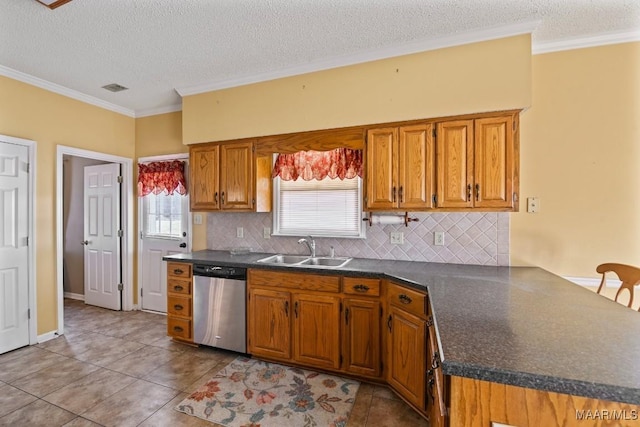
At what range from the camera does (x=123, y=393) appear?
2336 mm

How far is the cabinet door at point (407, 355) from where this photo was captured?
1.98 metres

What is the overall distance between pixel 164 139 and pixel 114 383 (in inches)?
115

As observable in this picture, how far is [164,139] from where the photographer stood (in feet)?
13.5

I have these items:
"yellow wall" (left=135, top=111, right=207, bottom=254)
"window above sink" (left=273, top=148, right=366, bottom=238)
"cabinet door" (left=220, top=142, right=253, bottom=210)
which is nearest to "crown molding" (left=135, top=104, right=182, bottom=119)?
"yellow wall" (left=135, top=111, right=207, bottom=254)

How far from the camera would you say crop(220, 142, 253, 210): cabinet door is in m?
3.20

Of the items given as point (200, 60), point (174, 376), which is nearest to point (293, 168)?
point (200, 60)

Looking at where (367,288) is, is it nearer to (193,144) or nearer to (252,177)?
(252,177)

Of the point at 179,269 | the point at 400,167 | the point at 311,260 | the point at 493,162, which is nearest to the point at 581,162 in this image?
the point at 493,162

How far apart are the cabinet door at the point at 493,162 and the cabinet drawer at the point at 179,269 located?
2772 millimetres

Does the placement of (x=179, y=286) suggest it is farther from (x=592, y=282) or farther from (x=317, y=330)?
(x=592, y=282)

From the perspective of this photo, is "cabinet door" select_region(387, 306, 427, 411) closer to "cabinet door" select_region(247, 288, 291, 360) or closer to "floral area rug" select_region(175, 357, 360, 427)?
"floral area rug" select_region(175, 357, 360, 427)

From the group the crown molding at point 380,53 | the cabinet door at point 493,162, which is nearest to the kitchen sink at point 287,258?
the cabinet door at point 493,162

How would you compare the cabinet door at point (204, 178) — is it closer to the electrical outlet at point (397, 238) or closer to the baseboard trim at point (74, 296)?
the electrical outlet at point (397, 238)

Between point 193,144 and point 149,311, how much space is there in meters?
2.47
